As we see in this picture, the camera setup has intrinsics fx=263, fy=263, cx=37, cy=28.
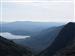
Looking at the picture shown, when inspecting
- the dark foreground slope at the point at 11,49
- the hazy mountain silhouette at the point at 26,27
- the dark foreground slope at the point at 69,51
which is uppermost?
the hazy mountain silhouette at the point at 26,27

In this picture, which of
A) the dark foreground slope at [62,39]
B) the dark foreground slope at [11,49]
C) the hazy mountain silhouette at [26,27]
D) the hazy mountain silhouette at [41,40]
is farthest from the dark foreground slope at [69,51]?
the dark foreground slope at [11,49]

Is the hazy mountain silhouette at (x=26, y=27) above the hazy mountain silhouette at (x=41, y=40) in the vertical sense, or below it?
above

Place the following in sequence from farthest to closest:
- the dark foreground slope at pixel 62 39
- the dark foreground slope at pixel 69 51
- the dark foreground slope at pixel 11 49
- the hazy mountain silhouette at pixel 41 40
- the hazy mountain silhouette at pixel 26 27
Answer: the hazy mountain silhouette at pixel 41 40 → the dark foreground slope at pixel 62 39 → the hazy mountain silhouette at pixel 26 27 → the dark foreground slope at pixel 11 49 → the dark foreground slope at pixel 69 51

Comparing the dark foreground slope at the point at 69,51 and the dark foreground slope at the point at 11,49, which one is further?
the dark foreground slope at the point at 11,49

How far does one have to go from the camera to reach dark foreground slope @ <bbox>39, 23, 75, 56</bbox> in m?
50.8

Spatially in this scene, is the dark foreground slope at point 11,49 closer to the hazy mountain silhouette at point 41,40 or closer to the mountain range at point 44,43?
the mountain range at point 44,43

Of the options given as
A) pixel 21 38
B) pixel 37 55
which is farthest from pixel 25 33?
pixel 37 55

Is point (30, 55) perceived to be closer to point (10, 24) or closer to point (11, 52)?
point (11, 52)

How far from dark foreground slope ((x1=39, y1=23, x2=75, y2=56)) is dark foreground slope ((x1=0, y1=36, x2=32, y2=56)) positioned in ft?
10.8

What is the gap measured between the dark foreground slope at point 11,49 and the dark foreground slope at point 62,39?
3303 millimetres

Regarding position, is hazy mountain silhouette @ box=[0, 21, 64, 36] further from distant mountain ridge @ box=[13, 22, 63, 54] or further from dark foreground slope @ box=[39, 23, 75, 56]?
dark foreground slope @ box=[39, 23, 75, 56]

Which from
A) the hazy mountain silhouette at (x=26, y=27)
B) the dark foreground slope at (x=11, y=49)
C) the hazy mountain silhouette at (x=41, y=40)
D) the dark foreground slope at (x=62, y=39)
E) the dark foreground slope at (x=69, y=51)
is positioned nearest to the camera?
the dark foreground slope at (x=69, y=51)

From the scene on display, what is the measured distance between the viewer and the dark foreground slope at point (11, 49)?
157ft

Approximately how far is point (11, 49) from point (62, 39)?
11393mm
